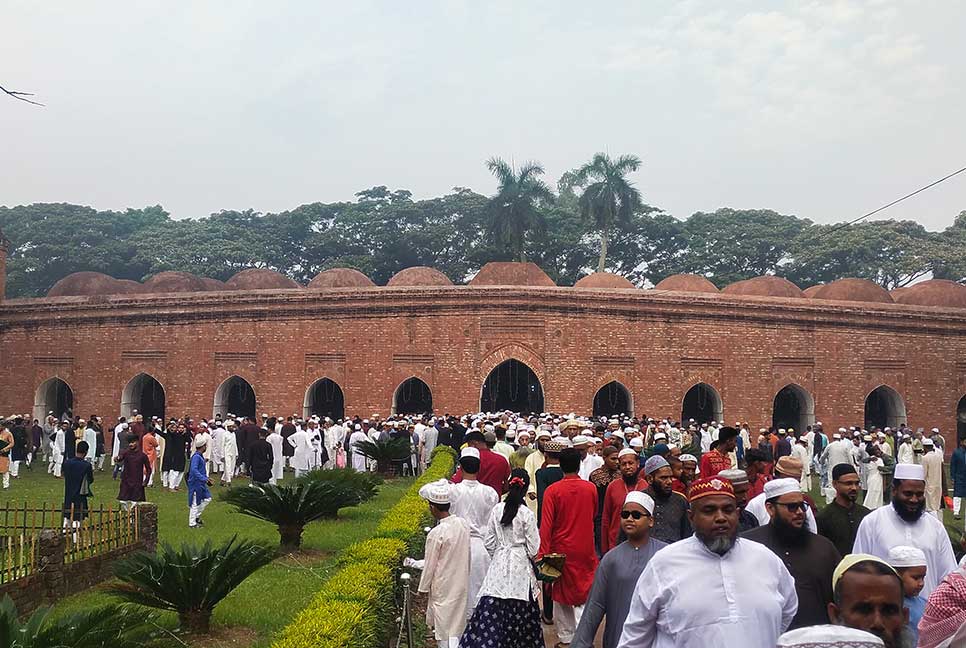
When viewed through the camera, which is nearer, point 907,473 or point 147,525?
point 907,473

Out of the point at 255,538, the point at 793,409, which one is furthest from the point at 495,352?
the point at 255,538

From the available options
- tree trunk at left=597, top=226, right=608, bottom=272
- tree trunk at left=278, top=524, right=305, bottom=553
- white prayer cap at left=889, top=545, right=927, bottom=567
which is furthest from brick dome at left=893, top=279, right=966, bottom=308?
white prayer cap at left=889, top=545, right=927, bottom=567

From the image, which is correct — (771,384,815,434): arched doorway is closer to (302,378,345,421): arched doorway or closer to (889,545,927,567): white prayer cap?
(302,378,345,421): arched doorway

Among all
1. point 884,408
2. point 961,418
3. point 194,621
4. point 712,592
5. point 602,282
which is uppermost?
point 602,282

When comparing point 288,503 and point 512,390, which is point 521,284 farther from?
point 288,503

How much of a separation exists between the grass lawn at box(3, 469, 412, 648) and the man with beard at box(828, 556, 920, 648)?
171 inches

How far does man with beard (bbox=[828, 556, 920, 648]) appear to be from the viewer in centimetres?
236

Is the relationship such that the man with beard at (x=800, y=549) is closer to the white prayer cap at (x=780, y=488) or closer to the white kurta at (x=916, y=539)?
the white prayer cap at (x=780, y=488)

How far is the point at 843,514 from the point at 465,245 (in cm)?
3614

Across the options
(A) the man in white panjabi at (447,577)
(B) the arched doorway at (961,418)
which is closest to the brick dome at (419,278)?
(B) the arched doorway at (961,418)

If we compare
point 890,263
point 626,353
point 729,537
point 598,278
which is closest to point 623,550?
point 729,537

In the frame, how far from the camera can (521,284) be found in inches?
899

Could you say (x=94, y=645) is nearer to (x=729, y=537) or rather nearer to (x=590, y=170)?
(x=729, y=537)

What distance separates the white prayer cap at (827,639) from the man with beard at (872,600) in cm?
55
